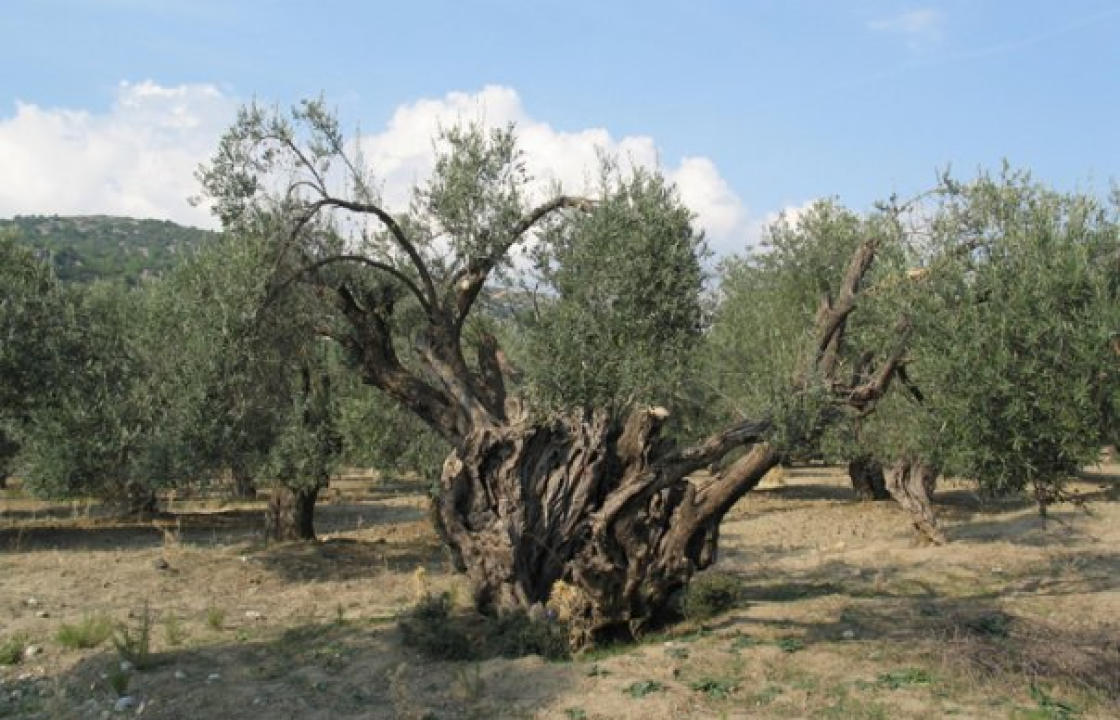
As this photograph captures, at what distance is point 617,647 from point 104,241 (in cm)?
15006

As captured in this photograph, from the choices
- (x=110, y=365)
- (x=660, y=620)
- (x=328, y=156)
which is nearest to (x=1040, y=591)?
(x=660, y=620)

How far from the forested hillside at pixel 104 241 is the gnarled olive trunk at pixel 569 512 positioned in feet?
330

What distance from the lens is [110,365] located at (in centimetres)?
2122

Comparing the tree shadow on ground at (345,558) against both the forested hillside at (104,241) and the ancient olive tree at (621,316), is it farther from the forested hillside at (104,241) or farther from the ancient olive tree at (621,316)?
the forested hillside at (104,241)

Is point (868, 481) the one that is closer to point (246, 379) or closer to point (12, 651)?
point (246, 379)

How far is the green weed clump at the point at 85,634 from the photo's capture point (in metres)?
11.8

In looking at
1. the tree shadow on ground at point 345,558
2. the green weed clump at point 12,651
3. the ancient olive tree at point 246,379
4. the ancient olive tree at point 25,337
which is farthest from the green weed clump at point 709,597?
the ancient olive tree at point 25,337

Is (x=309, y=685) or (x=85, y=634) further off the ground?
(x=85, y=634)

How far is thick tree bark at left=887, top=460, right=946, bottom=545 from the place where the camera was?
69.4ft

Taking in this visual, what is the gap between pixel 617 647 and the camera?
11797 millimetres

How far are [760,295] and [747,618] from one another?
17603 millimetres

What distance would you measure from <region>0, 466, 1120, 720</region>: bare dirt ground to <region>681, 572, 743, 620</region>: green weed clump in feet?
0.63

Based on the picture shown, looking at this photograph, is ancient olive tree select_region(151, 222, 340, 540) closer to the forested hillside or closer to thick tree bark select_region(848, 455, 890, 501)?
thick tree bark select_region(848, 455, 890, 501)

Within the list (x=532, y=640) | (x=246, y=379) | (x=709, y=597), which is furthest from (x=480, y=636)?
(x=246, y=379)
